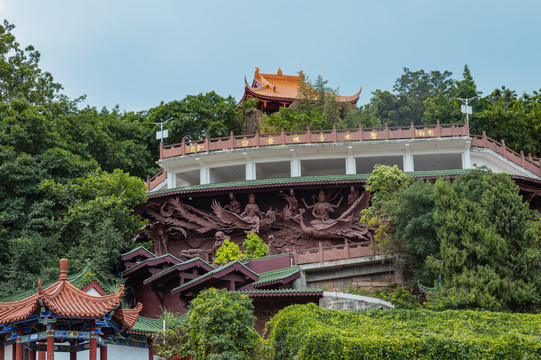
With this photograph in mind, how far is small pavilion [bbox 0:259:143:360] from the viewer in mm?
13969

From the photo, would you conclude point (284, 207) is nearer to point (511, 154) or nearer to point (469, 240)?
point (469, 240)

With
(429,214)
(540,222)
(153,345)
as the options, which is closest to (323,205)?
(429,214)

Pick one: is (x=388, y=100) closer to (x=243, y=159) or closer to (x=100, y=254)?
(x=243, y=159)

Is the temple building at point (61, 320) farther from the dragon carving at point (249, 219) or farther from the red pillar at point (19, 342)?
the dragon carving at point (249, 219)

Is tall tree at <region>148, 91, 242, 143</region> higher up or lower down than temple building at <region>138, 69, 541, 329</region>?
higher up

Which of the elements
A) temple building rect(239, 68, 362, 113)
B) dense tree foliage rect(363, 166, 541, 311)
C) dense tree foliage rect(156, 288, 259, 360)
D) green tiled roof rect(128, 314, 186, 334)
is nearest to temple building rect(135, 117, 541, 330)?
dense tree foliage rect(363, 166, 541, 311)

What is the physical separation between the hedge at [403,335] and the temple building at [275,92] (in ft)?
85.2

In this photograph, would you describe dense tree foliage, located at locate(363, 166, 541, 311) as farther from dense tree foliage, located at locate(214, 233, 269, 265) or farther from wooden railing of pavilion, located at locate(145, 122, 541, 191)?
wooden railing of pavilion, located at locate(145, 122, 541, 191)

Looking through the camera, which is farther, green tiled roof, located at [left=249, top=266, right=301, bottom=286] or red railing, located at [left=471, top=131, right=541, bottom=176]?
→ red railing, located at [left=471, top=131, right=541, bottom=176]

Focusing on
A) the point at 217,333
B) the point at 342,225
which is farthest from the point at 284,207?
the point at 217,333

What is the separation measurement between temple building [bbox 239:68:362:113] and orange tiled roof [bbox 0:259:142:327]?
28.0 m

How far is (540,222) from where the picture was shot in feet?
71.5

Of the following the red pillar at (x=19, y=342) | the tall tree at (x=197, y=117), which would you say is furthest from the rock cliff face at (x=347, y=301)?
the tall tree at (x=197, y=117)

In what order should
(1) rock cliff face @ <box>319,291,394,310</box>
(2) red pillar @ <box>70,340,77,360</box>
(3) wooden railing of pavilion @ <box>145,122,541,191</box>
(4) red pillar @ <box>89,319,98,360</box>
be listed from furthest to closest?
1. (3) wooden railing of pavilion @ <box>145,122,541,191</box>
2. (1) rock cliff face @ <box>319,291,394,310</box>
3. (2) red pillar @ <box>70,340,77,360</box>
4. (4) red pillar @ <box>89,319,98,360</box>
